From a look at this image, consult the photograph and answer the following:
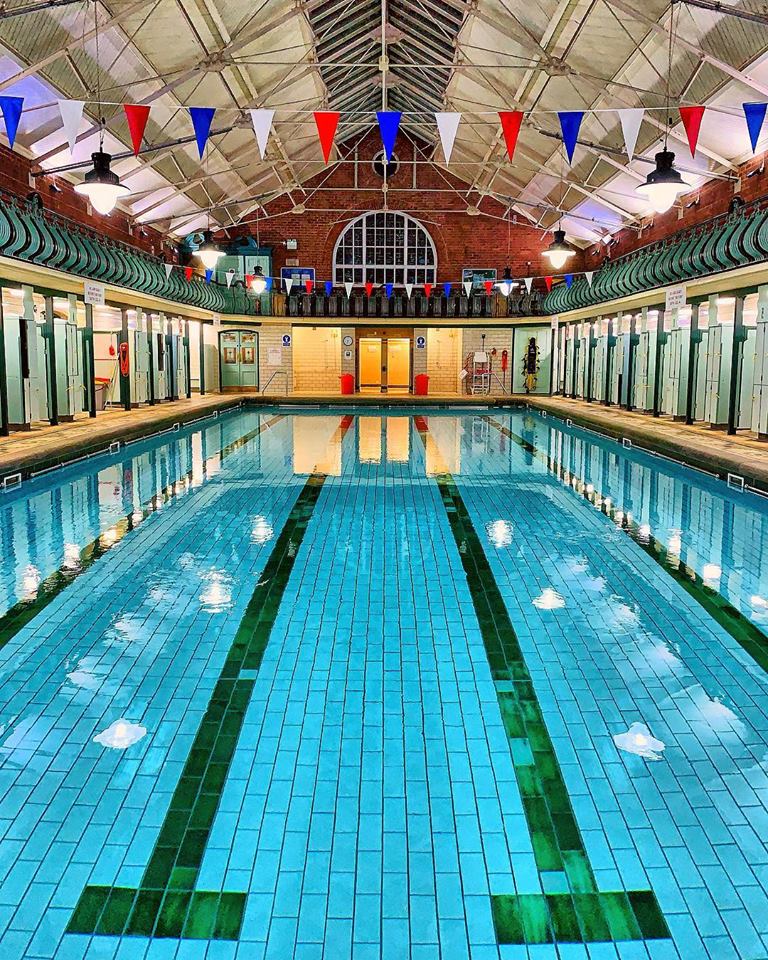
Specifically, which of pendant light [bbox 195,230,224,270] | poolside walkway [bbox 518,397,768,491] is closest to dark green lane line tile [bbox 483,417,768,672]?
poolside walkway [bbox 518,397,768,491]

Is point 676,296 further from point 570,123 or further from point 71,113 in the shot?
point 71,113

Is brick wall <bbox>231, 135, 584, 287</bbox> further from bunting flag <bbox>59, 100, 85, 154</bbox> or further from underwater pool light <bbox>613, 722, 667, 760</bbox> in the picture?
underwater pool light <bbox>613, 722, 667, 760</bbox>

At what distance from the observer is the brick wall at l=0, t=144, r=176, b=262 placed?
12.3 metres

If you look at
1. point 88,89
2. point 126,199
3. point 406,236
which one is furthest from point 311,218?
point 88,89

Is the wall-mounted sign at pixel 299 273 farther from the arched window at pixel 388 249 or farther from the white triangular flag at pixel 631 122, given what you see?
the white triangular flag at pixel 631 122

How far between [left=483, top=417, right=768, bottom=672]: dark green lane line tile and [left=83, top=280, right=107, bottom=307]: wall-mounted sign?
28.0 ft

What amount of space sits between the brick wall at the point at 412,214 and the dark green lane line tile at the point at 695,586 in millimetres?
17716

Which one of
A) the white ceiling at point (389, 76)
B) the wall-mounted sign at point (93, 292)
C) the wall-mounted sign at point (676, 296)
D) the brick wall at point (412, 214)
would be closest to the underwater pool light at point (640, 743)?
the white ceiling at point (389, 76)

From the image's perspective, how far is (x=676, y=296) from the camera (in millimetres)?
13234

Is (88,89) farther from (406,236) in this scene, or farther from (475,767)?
(406,236)

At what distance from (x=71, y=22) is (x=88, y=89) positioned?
133cm

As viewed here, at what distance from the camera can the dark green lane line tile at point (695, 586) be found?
14.2 ft

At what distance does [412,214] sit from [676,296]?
551 inches

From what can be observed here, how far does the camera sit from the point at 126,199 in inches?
696
